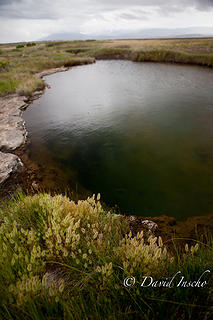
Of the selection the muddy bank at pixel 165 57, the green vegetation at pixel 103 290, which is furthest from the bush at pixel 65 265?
the muddy bank at pixel 165 57

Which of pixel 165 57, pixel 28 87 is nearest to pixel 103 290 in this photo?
pixel 28 87

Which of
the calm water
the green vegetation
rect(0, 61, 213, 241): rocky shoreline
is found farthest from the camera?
the calm water

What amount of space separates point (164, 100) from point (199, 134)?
6.43 meters

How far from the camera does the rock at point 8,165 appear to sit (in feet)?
21.0

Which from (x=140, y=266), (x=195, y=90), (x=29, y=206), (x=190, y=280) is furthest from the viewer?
(x=195, y=90)

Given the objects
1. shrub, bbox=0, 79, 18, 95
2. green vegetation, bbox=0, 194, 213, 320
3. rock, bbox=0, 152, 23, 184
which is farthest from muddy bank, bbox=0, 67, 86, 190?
green vegetation, bbox=0, 194, 213, 320

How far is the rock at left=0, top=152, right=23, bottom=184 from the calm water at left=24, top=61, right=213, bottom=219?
0.98 m

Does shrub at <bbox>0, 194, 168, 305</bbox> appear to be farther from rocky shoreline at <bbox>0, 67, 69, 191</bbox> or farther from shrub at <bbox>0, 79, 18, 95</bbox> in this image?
shrub at <bbox>0, 79, 18, 95</bbox>

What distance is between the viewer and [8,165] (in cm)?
680

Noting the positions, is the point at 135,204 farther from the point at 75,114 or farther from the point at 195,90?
the point at 195,90

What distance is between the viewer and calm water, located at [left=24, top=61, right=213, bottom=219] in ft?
19.4

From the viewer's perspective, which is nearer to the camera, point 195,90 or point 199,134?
point 199,134

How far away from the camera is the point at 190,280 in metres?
2.07

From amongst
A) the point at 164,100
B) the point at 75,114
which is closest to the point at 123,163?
the point at 75,114
